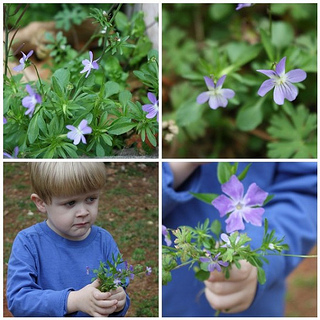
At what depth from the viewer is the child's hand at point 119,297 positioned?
3.10 feet

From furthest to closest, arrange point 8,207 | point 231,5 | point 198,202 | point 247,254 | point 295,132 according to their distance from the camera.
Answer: point 231,5 < point 295,132 < point 198,202 < point 8,207 < point 247,254

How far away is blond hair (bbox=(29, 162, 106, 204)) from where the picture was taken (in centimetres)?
95

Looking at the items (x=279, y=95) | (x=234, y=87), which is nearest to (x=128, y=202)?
(x=279, y=95)

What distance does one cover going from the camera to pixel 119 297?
3.14 feet

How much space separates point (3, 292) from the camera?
101cm

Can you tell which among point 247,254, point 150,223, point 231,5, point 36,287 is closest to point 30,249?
point 36,287

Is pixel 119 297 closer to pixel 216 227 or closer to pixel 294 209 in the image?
pixel 216 227

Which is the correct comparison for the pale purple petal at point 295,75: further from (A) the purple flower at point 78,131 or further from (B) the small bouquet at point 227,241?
(A) the purple flower at point 78,131

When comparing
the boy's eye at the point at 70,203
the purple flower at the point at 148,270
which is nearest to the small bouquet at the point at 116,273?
the purple flower at the point at 148,270

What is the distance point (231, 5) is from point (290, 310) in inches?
50.9

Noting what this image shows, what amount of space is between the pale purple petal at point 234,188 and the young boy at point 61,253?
0.22 metres

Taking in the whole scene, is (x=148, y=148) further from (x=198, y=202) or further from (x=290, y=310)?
(x=290, y=310)

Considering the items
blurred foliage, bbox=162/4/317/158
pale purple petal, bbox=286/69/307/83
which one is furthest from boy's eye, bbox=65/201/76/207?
blurred foliage, bbox=162/4/317/158

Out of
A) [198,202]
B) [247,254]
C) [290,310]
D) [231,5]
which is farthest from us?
[290,310]
